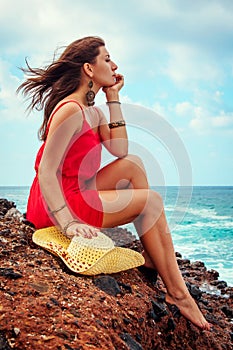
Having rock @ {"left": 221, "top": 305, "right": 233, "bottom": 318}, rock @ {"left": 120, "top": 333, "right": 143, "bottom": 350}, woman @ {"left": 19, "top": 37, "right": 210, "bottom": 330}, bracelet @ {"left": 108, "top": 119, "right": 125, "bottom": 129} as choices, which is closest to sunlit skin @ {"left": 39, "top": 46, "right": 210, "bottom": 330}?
woman @ {"left": 19, "top": 37, "right": 210, "bottom": 330}

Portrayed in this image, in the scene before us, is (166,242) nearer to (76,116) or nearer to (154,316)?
(154,316)

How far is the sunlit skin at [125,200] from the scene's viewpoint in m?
3.81

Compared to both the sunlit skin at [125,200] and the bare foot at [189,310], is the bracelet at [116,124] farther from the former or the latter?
the bare foot at [189,310]

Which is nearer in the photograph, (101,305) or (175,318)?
(101,305)

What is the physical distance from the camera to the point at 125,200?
3.86 meters

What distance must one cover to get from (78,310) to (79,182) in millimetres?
1280

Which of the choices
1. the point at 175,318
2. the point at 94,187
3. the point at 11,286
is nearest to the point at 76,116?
the point at 94,187

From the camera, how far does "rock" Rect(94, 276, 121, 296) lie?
354cm

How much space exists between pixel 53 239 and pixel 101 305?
2.81 feet

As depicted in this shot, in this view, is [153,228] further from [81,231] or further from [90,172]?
[90,172]

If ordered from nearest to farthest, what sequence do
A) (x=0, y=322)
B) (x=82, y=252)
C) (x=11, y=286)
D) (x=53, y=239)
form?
1. (x=0, y=322)
2. (x=11, y=286)
3. (x=82, y=252)
4. (x=53, y=239)

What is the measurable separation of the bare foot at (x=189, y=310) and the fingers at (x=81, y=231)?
2.91 feet

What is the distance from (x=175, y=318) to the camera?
3.87 m

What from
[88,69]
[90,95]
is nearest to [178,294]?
[90,95]
